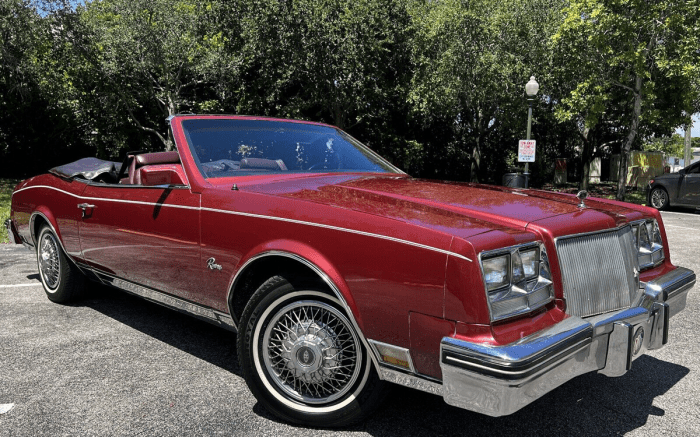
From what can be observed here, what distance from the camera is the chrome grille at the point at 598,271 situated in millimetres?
2383

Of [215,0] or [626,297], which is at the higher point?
[215,0]

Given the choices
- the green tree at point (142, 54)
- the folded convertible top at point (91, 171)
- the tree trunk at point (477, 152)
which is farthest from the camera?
the tree trunk at point (477, 152)

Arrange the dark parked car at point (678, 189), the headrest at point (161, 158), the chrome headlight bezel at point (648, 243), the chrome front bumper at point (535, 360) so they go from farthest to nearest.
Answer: the dark parked car at point (678, 189)
the headrest at point (161, 158)
the chrome headlight bezel at point (648, 243)
the chrome front bumper at point (535, 360)

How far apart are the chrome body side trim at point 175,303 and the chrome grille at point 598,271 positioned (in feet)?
5.86

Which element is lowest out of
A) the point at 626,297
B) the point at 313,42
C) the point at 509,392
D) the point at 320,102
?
the point at 509,392

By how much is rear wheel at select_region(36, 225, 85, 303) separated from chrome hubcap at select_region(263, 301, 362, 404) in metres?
2.72

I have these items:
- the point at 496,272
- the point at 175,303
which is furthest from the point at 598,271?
the point at 175,303

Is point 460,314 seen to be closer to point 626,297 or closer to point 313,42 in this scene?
point 626,297

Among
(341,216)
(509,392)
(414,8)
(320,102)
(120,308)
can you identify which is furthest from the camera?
(414,8)

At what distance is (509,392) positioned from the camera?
195cm

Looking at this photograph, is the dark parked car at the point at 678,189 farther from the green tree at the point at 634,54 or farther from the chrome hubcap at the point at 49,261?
the chrome hubcap at the point at 49,261

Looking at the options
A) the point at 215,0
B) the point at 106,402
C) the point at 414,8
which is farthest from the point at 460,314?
the point at 414,8

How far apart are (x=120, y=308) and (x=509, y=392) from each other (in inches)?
149

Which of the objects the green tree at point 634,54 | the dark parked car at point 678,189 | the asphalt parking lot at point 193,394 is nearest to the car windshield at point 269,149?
the asphalt parking lot at point 193,394
